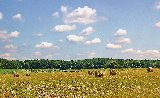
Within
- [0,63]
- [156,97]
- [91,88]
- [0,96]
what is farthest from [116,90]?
[0,63]

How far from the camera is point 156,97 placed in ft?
136

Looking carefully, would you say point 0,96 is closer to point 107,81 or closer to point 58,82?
point 58,82

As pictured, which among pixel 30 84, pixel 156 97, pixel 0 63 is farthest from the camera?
pixel 0 63

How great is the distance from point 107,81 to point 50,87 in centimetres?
947

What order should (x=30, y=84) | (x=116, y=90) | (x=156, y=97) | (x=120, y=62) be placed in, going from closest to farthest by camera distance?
(x=156, y=97) → (x=116, y=90) → (x=30, y=84) → (x=120, y=62)

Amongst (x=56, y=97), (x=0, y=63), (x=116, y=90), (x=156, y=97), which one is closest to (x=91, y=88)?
(x=116, y=90)

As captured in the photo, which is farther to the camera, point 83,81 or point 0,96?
point 83,81

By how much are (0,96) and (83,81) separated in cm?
1462

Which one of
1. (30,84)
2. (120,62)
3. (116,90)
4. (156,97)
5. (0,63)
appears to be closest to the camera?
(156,97)

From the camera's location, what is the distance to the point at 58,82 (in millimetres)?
51812

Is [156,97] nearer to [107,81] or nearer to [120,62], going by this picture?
[107,81]

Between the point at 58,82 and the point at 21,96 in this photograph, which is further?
the point at 58,82

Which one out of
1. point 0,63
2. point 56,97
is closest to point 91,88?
point 56,97

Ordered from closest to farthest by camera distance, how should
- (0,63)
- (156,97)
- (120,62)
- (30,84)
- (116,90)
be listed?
1. (156,97)
2. (116,90)
3. (30,84)
4. (0,63)
5. (120,62)
